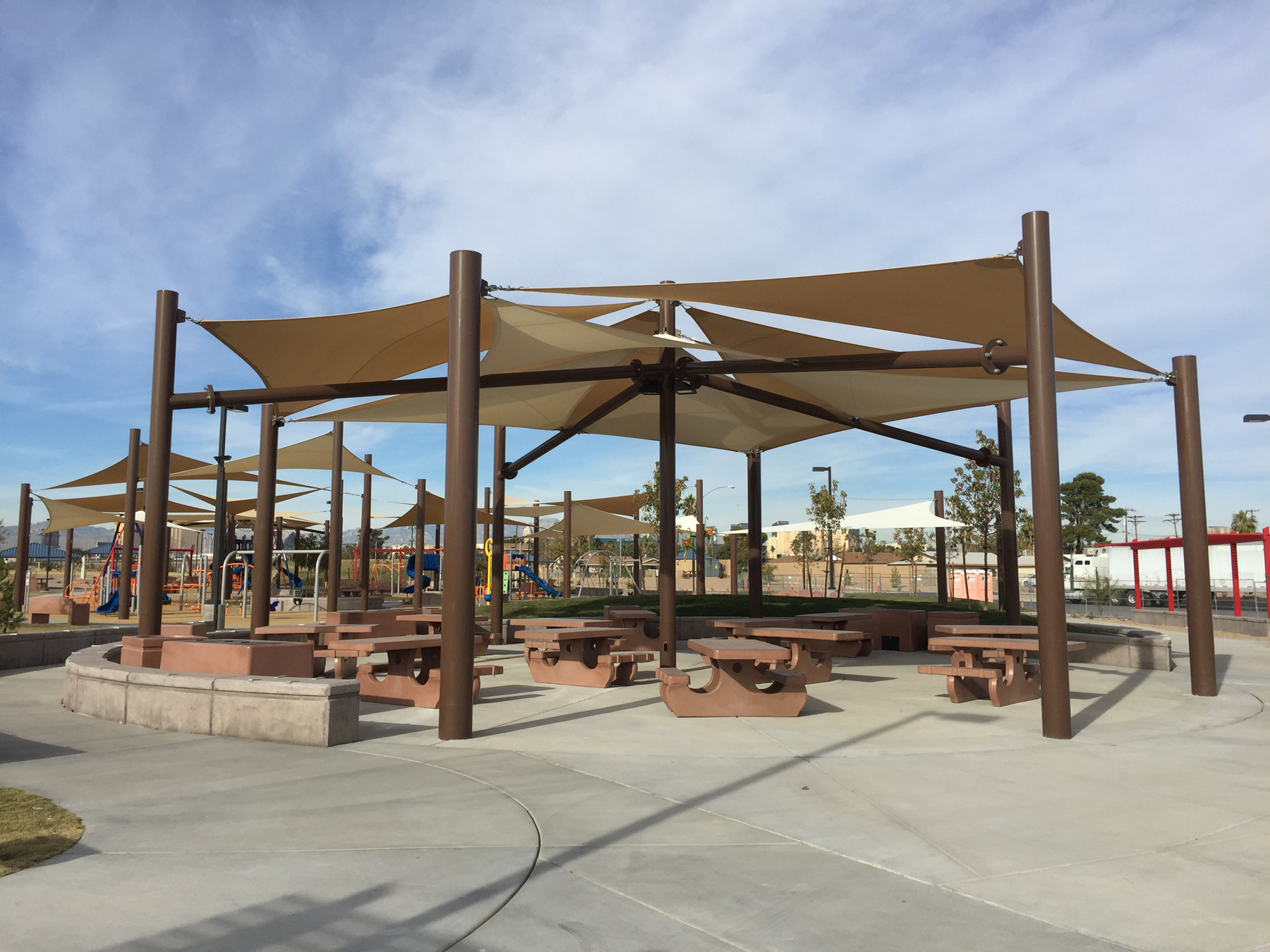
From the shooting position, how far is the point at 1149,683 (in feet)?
33.3

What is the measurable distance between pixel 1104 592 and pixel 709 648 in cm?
2213

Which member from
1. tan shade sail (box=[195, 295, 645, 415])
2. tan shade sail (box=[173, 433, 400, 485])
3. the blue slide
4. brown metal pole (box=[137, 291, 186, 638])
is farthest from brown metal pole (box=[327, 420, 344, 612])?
the blue slide

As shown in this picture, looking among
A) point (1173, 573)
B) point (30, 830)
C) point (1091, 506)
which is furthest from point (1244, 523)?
point (30, 830)

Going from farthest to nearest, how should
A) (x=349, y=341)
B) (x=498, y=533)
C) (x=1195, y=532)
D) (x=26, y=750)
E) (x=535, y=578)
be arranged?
1. (x=535, y=578)
2. (x=498, y=533)
3. (x=349, y=341)
4. (x=1195, y=532)
5. (x=26, y=750)

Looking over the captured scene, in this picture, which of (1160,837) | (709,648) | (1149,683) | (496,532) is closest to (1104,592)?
(1149,683)

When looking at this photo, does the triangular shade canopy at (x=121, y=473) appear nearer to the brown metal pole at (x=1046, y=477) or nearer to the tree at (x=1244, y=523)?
the brown metal pole at (x=1046, y=477)

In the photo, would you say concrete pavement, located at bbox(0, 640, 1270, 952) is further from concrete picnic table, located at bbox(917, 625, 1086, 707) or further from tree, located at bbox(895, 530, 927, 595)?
tree, located at bbox(895, 530, 927, 595)

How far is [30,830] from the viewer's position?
13.0 ft

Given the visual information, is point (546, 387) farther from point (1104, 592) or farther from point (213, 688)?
point (1104, 592)

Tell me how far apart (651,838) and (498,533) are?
10.9 m

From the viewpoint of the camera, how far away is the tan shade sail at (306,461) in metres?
18.4

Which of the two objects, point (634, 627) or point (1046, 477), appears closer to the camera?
point (1046, 477)

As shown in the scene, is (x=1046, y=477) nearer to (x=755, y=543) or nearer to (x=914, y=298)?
(x=914, y=298)

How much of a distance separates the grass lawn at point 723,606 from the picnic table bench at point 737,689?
28.5 ft
